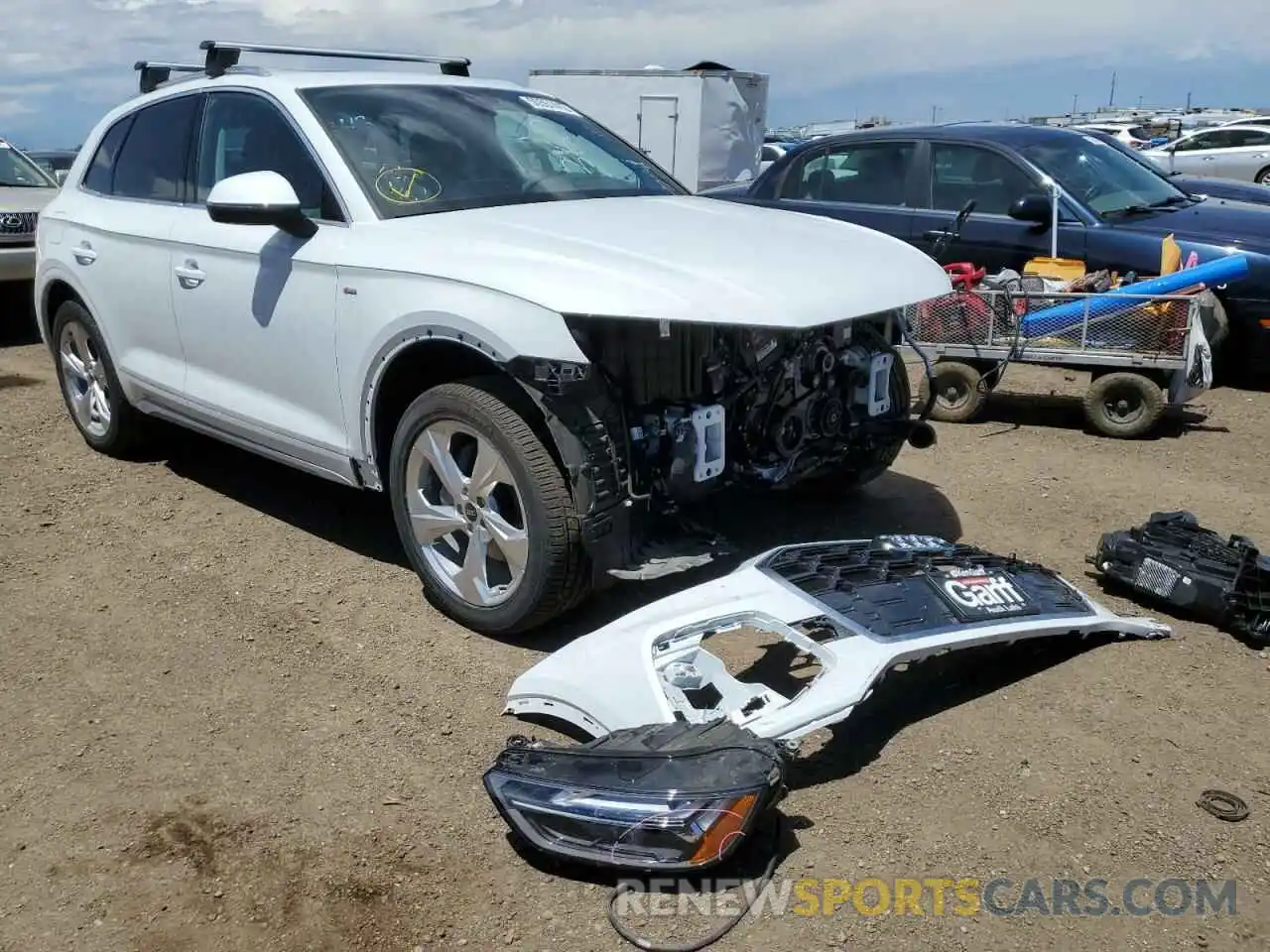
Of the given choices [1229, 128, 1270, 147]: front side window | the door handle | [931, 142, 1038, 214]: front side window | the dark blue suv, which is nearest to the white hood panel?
the door handle

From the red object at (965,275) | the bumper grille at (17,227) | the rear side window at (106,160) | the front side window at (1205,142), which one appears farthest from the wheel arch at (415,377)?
the front side window at (1205,142)

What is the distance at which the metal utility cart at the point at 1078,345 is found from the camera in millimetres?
6266

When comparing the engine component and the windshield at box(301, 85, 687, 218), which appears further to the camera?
the windshield at box(301, 85, 687, 218)

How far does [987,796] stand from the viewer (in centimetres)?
301

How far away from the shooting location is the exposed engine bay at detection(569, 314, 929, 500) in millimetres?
3633

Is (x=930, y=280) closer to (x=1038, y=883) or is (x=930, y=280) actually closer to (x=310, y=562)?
(x=1038, y=883)

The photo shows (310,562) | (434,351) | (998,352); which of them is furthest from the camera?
(998,352)

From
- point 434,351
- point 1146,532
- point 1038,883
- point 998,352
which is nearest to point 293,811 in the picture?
point 434,351

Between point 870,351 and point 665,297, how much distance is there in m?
1.37

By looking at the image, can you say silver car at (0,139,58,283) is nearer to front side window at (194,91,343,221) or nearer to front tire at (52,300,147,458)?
front tire at (52,300,147,458)

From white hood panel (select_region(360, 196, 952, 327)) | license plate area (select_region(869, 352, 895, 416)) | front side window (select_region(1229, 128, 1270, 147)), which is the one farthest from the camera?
front side window (select_region(1229, 128, 1270, 147))

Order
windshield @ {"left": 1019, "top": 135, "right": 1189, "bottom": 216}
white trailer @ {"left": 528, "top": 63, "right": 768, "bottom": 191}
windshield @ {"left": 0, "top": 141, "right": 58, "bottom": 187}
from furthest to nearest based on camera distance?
white trailer @ {"left": 528, "top": 63, "right": 768, "bottom": 191} → windshield @ {"left": 0, "top": 141, "right": 58, "bottom": 187} → windshield @ {"left": 1019, "top": 135, "right": 1189, "bottom": 216}

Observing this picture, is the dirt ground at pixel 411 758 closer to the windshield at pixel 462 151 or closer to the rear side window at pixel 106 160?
the windshield at pixel 462 151

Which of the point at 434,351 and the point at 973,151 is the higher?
the point at 973,151
